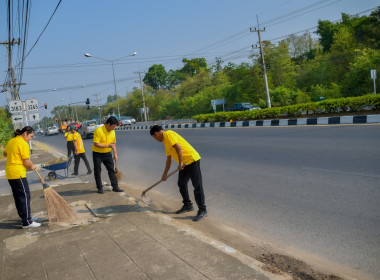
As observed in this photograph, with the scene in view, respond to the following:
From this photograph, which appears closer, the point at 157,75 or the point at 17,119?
the point at 17,119

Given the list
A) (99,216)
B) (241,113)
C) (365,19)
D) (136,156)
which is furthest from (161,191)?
(365,19)

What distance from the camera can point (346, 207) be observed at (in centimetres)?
430

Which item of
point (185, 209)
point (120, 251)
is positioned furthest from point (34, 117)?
point (120, 251)

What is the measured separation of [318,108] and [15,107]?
15.8 meters

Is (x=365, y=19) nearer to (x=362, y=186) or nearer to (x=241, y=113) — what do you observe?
(x=241, y=113)

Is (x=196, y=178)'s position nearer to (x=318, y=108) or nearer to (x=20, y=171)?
(x=20, y=171)

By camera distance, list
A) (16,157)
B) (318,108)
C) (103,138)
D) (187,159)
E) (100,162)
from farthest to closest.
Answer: (318,108), (100,162), (103,138), (16,157), (187,159)

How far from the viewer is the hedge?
14680 millimetres

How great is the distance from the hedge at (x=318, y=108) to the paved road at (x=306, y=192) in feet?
19.2

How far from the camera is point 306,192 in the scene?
513cm

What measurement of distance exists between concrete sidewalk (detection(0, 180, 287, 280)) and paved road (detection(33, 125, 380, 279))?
890 millimetres

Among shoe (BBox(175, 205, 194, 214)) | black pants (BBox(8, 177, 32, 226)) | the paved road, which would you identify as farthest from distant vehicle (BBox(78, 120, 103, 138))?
shoe (BBox(175, 205, 194, 214))

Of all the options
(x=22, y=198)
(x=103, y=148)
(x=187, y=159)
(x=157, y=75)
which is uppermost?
(x=157, y=75)

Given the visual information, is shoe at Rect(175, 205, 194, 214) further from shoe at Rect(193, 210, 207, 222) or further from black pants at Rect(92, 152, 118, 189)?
black pants at Rect(92, 152, 118, 189)
